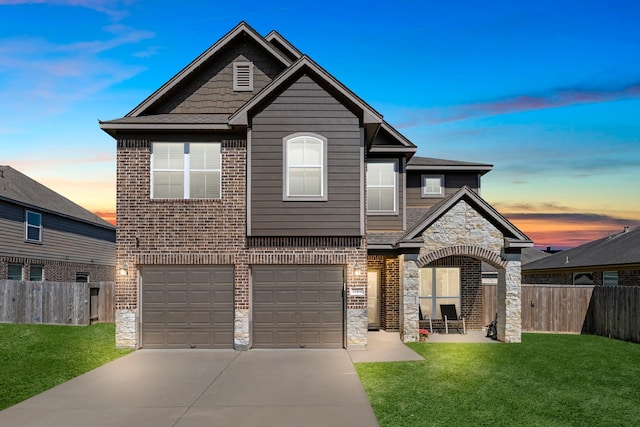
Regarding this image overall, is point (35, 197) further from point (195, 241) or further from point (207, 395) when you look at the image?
point (207, 395)

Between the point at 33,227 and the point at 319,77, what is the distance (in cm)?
2000

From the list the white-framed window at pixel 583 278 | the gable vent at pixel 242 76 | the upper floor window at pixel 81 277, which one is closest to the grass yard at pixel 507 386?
the gable vent at pixel 242 76

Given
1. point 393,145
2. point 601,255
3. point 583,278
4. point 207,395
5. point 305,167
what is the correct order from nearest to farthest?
point 207,395
point 305,167
point 393,145
point 601,255
point 583,278

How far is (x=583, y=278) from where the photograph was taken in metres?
25.4

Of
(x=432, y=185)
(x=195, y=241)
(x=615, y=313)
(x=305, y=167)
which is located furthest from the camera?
(x=432, y=185)

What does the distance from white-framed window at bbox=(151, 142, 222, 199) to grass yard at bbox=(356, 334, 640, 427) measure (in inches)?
259

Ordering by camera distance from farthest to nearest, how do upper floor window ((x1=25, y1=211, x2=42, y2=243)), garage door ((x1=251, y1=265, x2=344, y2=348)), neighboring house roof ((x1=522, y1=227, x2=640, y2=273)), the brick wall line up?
upper floor window ((x1=25, y1=211, x2=42, y2=243)) → the brick wall → neighboring house roof ((x1=522, y1=227, x2=640, y2=273)) → garage door ((x1=251, y1=265, x2=344, y2=348))

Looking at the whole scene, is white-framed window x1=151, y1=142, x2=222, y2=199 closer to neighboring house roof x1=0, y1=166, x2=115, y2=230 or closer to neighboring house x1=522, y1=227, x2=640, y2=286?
neighboring house roof x1=0, y1=166, x2=115, y2=230

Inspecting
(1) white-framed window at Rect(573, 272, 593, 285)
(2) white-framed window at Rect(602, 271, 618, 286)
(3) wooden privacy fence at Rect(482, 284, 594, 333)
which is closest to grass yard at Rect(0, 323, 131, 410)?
(3) wooden privacy fence at Rect(482, 284, 594, 333)

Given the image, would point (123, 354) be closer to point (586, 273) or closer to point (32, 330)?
point (32, 330)

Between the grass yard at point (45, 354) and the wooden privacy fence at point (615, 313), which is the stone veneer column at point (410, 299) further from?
the grass yard at point (45, 354)

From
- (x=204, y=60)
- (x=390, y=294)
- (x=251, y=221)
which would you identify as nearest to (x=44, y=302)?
(x=251, y=221)

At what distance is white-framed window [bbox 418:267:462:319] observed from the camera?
61.3 ft

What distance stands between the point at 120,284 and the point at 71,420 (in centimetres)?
660
